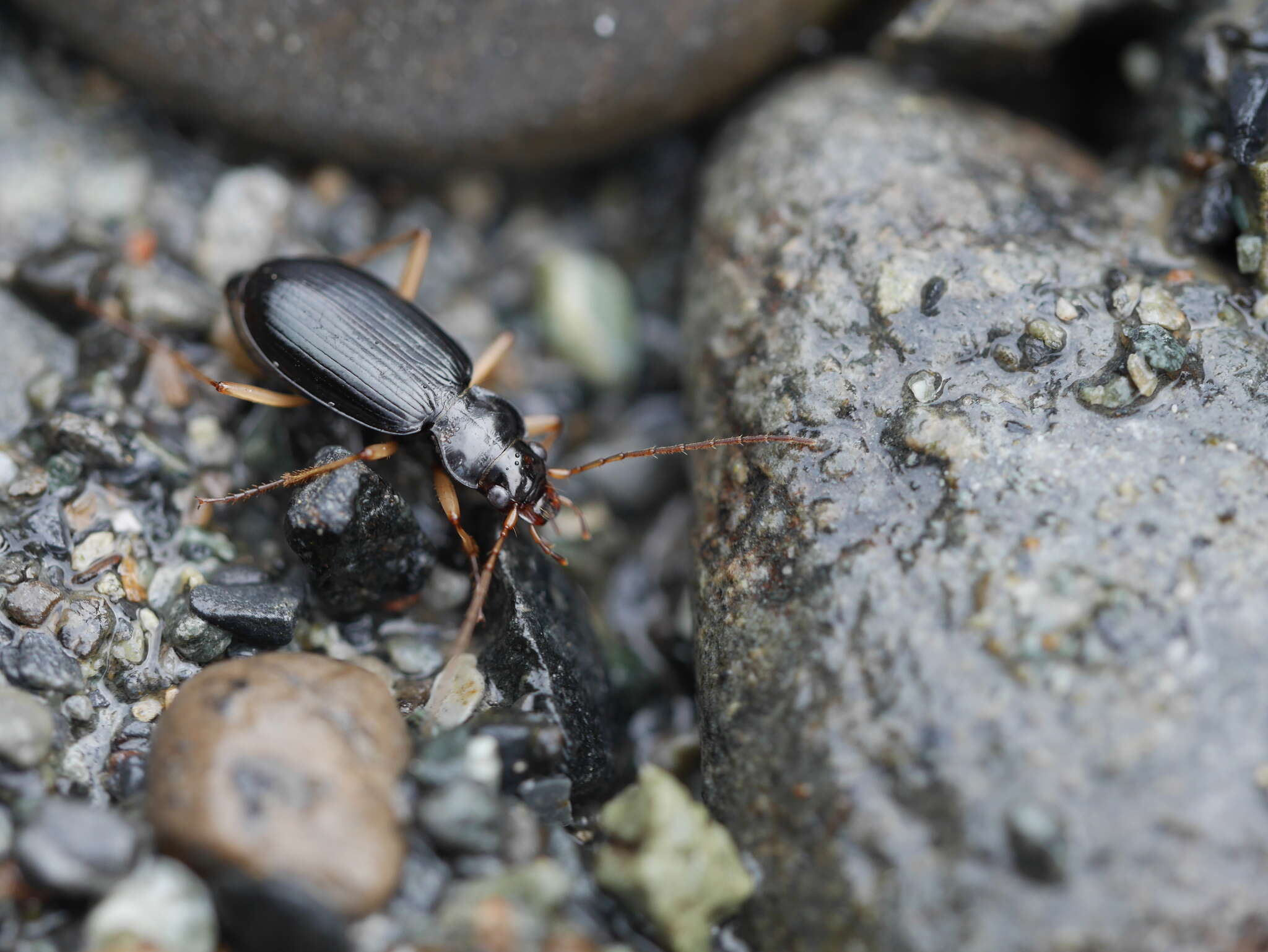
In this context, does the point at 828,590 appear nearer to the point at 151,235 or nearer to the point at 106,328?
the point at 106,328

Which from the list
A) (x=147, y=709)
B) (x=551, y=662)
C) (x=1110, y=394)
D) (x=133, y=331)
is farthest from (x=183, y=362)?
(x=1110, y=394)

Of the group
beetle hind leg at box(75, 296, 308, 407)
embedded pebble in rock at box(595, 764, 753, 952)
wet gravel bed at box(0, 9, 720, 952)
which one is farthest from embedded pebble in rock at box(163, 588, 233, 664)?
embedded pebble in rock at box(595, 764, 753, 952)

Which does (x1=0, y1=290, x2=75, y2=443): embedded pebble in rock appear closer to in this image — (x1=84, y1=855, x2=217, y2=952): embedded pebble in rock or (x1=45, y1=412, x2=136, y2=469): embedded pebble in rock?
(x1=45, y1=412, x2=136, y2=469): embedded pebble in rock

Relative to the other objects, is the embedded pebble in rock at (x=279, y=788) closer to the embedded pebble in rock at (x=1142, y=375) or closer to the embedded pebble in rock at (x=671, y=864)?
the embedded pebble in rock at (x=671, y=864)

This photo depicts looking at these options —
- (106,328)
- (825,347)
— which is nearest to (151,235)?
(106,328)

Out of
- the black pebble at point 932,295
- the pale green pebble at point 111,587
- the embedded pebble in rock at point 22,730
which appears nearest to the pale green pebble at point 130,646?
the pale green pebble at point 111,587

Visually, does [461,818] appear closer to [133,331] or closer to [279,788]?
[279,788]
